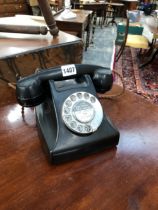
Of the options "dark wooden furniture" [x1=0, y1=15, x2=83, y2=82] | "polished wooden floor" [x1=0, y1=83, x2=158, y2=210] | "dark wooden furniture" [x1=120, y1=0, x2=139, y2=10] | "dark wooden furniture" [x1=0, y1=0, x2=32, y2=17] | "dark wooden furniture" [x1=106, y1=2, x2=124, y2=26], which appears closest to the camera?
"polished wooden floor" [x1=0, y1=83, x2=158, y2=210]

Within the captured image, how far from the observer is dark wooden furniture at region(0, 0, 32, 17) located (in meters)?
3.41

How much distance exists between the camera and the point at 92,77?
21.4 inches

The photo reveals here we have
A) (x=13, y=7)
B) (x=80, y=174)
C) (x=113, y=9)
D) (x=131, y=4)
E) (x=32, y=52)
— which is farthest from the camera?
(x=131, y=4)

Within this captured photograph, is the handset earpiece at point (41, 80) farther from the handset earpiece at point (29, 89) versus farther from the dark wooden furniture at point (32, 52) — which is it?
the dark wooden furniture at point (32, 52)

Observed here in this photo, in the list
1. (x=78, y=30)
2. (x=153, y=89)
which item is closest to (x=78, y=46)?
(x=78, y=30)

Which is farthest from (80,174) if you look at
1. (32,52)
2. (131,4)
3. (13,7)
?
(131,4)

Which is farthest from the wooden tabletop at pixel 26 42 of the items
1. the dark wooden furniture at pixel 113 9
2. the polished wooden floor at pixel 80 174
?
the dark wooden furniture at pixel 113 9

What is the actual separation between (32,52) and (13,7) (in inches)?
130

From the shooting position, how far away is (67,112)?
471mm

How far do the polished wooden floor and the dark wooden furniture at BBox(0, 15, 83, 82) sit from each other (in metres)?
0.20

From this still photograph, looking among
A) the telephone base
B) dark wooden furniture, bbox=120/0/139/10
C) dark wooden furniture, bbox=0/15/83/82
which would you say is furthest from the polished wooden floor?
dark wooden furniture, bbox=120/0/139/10

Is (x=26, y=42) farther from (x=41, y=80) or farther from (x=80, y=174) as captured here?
(x=80, y=174)

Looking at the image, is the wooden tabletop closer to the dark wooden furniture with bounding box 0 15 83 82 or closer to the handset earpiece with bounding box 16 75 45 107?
the dark wooden furniture with bounding box 0 15 83 82

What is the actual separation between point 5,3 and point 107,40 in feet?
7.23
